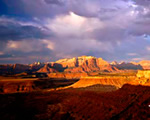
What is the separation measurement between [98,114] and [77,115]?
195 inches

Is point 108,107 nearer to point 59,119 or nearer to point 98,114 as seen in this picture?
point 98,114

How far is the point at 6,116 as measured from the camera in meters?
34.8

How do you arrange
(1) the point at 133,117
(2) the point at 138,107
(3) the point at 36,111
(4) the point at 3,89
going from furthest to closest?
(4) the point at 3,89 → (3) the point at 36,111 → (2) the point at 138,107 → (1) the point at 133,117

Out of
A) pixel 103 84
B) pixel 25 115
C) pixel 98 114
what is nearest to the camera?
pixel 98 114

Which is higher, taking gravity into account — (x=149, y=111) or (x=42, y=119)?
(x=149, y=111)

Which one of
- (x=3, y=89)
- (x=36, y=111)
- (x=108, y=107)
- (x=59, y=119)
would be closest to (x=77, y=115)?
(x=59, y=119)

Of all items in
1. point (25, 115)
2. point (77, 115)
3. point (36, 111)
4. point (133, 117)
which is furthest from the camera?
point (36, 111)

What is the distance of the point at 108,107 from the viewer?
3284 cm

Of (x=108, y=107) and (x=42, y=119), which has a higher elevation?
(x=108, y=107)

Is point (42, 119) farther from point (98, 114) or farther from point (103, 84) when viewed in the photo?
point (103, 84)

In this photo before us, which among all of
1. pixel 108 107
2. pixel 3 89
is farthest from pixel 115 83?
pixel 108 107

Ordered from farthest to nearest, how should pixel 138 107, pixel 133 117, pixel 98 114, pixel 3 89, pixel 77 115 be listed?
1. pixel 3 89
2. pixel 77 115
3. pixel 98 114
4. pixel 138 107
5. pixel 133 117

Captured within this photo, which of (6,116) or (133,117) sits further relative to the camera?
(6,116)

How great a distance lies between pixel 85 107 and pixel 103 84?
72.7m
